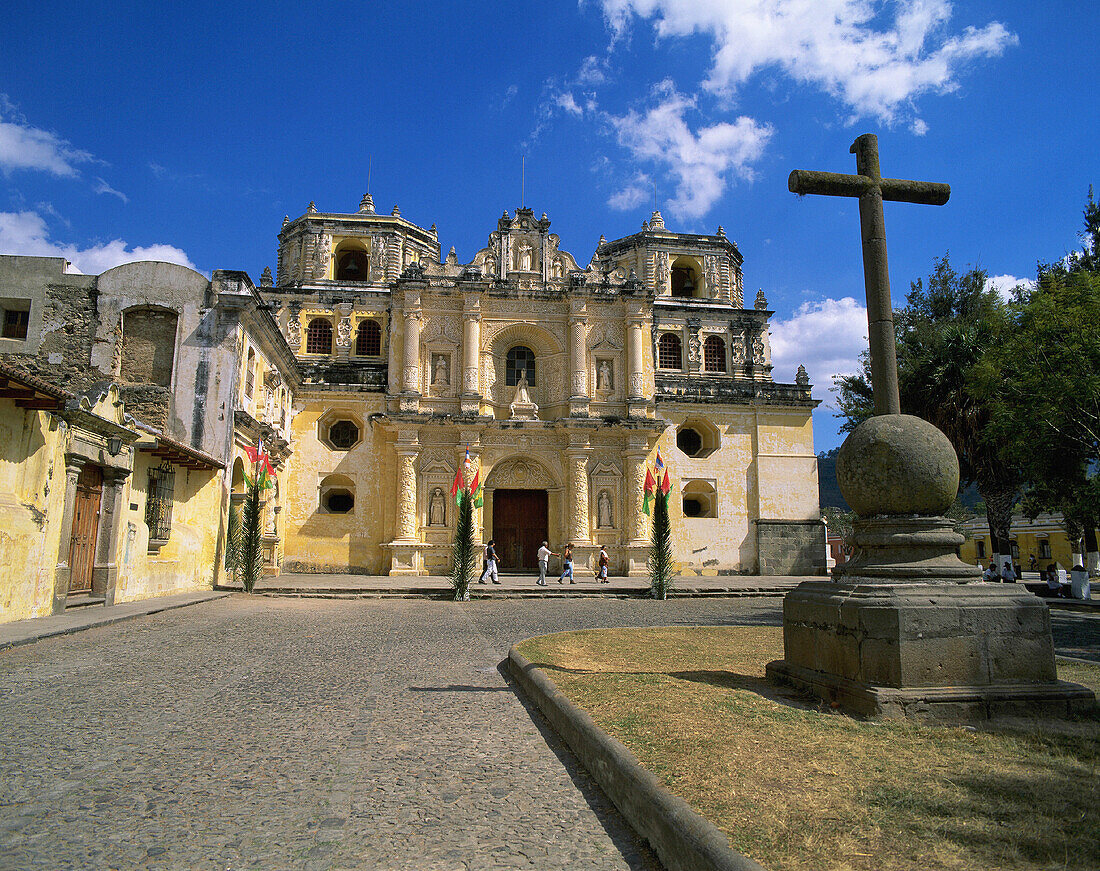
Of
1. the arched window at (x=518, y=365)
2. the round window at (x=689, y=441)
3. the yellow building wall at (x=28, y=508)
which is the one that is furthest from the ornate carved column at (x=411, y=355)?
the yellow building wall at (x=28, y=508)

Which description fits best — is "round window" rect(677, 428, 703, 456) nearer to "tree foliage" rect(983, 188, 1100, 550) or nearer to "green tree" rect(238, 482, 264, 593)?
"tree foliage" rect(983, 188, 1100, 550)

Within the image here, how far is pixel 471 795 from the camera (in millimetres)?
3844

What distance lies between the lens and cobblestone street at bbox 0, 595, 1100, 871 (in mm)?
3170

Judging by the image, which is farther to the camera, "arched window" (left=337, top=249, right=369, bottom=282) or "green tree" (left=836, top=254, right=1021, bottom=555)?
"arched window" (left=337, top=249, right=369, bottom=282)

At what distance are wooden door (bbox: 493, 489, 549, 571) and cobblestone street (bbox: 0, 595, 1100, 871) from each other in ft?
55.1

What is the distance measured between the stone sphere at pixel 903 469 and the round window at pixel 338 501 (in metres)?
21.5

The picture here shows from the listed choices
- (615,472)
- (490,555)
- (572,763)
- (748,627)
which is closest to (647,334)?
(615,472)

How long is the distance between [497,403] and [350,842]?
23.1 meters

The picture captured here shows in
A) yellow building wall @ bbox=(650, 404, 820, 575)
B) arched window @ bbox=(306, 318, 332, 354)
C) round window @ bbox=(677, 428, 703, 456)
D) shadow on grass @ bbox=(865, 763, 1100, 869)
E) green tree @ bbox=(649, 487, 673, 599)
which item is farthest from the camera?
round window @ bbox=(677, 428, 703, 456)

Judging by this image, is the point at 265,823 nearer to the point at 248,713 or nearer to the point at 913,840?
the point at 248,713

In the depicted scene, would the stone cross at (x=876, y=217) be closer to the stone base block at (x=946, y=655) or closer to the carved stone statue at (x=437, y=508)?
the stone base block at (x=946, y=655)

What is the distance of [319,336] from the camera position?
1083 inches

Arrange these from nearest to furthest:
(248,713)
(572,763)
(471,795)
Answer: (471,795)
(572,763)
(248,713)

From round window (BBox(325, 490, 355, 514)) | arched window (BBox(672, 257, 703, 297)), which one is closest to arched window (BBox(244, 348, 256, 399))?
round window (BBox(325, 490, 355, 514))
